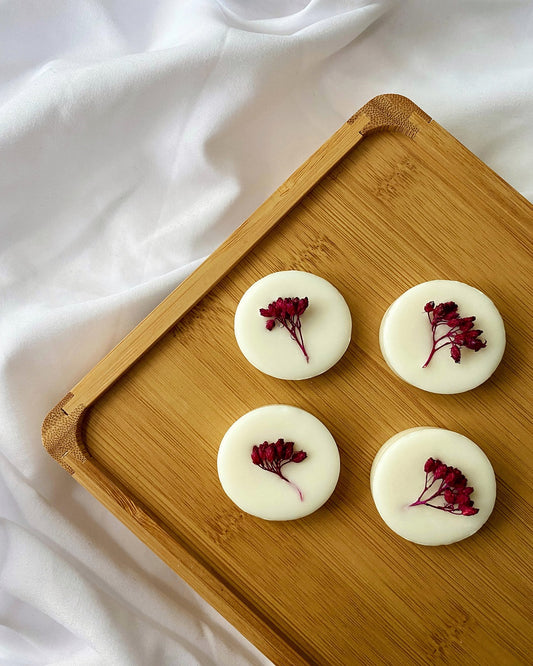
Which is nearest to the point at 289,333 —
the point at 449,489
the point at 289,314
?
the point at 289,314

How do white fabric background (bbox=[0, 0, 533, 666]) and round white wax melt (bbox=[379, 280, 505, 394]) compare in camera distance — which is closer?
round white wax melt (bbox=[379, 280, 505, 394])

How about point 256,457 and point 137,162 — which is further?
point 137,162

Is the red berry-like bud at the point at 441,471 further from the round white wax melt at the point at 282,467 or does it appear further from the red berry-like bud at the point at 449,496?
the round white wax melt at the point at 282,467

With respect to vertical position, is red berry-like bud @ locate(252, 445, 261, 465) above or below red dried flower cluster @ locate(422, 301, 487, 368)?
below

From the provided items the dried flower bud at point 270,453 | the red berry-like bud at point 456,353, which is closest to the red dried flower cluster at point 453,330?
the red berry-like bud at point 456,353

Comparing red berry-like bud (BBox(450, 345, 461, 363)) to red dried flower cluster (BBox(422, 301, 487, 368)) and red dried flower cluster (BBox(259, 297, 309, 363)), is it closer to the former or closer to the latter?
red dried flower cluster (BBox(422, 301, 487, 368))

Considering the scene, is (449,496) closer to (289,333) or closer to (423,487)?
(423,487)

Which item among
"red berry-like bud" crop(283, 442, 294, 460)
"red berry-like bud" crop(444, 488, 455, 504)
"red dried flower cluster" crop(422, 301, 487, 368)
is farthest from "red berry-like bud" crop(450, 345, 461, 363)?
"red berry-like bud" crop(283, 442, 294, 460)

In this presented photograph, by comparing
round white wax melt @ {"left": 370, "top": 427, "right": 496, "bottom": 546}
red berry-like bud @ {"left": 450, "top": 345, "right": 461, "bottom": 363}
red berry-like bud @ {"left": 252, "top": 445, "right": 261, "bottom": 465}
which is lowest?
red berry-like bud @ {"left": 252, "top": 445, "right": 261, "bottom": 465}
